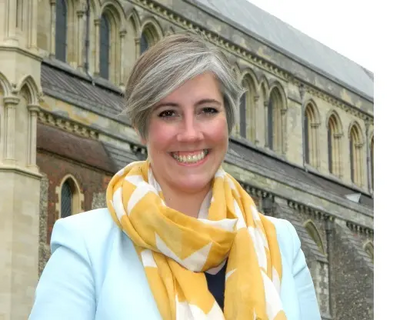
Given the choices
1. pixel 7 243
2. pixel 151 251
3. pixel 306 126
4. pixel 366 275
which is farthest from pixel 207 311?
pixel 306 126

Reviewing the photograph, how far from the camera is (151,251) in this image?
2791 millimetres

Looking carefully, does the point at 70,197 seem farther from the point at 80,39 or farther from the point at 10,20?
the point at 80,39

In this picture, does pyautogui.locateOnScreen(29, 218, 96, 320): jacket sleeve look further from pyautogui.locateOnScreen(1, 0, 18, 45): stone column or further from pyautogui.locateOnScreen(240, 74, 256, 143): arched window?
pyautogui.locateOnScreen(240, 74, 256, 143): arched window

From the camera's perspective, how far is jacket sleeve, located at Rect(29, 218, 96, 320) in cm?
270

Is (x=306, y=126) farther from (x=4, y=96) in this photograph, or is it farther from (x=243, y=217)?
(x=243, y=217)

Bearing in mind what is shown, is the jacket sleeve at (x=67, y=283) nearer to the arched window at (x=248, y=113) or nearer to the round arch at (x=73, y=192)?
the round arch at (x=73, y=192)

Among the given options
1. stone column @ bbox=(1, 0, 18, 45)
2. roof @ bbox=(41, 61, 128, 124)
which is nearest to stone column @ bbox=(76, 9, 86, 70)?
roof @ bbox=(41, 61, 128, 124)

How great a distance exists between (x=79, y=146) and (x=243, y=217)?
21024 mm

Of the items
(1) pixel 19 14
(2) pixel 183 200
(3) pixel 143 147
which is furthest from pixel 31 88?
(2) pixel 183 200

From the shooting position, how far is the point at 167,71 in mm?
2840

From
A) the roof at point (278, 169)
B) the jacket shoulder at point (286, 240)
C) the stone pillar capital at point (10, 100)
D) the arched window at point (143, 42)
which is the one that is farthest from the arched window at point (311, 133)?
the jacket shoulder at point (286, 240)

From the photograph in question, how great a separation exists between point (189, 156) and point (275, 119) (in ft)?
116

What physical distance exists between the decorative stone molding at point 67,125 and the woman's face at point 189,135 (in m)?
20.4

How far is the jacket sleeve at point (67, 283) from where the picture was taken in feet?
8.84
